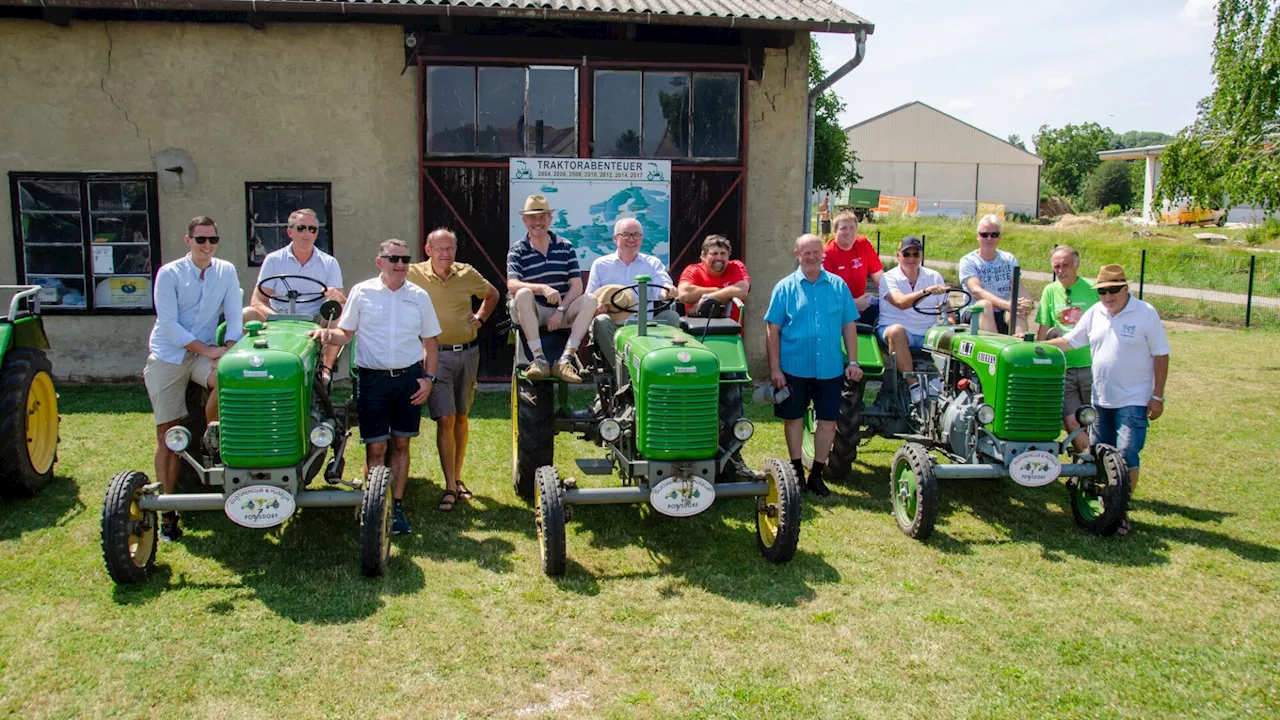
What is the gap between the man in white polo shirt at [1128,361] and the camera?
557cm

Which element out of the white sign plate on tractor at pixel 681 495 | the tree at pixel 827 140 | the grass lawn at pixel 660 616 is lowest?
the grass lawn at pixel 660 616

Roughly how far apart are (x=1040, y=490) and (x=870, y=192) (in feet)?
39.2

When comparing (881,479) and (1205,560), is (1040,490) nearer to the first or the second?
(881,479)

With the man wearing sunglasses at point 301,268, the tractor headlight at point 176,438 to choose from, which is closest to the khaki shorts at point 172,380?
the man wearing sunglasses at point 301,268

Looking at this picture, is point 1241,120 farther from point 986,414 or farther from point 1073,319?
point 986,414

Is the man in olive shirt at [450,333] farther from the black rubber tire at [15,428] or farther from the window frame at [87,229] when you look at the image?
the window frame at [87,229]


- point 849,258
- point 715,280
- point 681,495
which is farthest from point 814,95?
point 681,495

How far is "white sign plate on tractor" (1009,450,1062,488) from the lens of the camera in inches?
205

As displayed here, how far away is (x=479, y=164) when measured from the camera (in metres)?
9.29

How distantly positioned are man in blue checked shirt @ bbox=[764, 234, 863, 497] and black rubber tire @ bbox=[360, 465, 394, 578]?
7.84 ft

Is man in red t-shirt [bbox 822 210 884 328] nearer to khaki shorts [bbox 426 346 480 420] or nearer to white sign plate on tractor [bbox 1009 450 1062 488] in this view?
white sign plate on tractor [bbox 1009 450 1062 488]

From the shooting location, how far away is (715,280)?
6387 millimetres

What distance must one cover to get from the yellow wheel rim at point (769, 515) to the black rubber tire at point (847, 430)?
4.86 ft

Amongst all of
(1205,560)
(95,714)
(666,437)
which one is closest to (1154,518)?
(1205,560)
